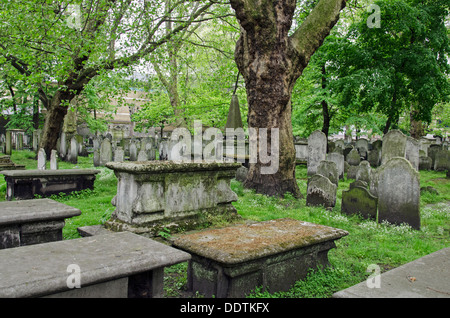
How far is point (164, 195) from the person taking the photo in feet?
15.2

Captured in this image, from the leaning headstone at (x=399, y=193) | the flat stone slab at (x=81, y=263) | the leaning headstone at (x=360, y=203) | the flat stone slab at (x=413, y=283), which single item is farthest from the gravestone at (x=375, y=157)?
the flat stone slab at (x=81, y=263)

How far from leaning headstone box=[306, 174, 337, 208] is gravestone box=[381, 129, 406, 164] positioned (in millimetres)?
5006

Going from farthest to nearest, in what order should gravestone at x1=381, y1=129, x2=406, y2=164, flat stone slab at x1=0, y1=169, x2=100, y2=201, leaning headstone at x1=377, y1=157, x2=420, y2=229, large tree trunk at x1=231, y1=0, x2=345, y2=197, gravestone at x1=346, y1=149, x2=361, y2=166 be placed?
1. gravestone at x1=346, y1=149, x2=361, y2=166
2. gravestone at x1=381, y1=129, x2=406, y2=164
3. large tree trunk at x1=231, y1=0, x2=345, y2=197
4. flat stone slab at x1=0, y1=169, x2=100, y2=201
5. leaning headstone at x1=377, y1=157, x2=420, y2=229

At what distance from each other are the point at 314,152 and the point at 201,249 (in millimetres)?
9846

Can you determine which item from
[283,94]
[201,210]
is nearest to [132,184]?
[201,210]

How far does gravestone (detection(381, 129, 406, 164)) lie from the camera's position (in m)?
11.5

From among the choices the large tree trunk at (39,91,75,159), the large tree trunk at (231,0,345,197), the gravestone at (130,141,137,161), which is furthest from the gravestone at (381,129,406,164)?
the large tree trunk at (39,91,75,159)

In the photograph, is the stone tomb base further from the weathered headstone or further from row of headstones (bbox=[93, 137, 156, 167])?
the weathered headstone

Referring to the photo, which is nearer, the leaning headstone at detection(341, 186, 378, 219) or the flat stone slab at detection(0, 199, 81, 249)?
the flat stone slab at detection(0, 199, 81, 249)

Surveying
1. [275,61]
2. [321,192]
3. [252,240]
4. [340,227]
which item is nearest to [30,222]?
[252,240]

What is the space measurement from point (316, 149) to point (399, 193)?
20.1ft

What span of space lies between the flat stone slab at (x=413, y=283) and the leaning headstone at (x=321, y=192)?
464cm

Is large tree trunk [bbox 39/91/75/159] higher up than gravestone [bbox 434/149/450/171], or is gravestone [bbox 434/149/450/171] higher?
large tree trunk [bbox 39/91/75/159]

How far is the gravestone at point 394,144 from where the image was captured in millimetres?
11484
